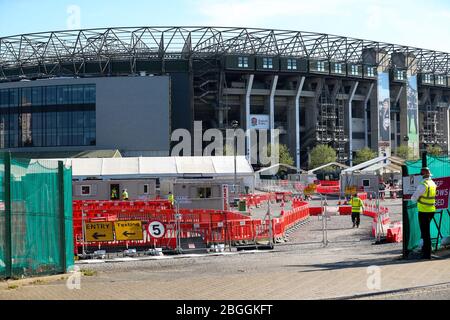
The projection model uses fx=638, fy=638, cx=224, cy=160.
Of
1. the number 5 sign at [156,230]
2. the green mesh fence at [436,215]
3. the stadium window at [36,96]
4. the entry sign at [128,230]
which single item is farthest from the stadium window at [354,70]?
the green mesh fence at [436,215]

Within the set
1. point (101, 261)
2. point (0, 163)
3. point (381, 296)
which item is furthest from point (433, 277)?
point (101, 261)

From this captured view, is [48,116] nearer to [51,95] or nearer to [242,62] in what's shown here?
[51,95]

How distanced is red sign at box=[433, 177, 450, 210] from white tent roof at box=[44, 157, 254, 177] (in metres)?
40.9

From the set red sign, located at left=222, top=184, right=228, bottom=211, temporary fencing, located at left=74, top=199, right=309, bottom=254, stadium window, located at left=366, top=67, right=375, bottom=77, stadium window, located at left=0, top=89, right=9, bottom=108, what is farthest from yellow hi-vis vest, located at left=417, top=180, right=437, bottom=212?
stadium window, located at left=366, top=67, right=375, bottom=77

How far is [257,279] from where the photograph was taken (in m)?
11.1

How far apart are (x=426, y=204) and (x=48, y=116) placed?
8475cm

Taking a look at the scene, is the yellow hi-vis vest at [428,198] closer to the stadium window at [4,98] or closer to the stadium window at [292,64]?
the stadium window at [292,64]

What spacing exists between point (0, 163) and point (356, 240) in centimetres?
1417

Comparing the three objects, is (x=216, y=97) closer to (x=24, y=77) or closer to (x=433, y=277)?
(x=24, y=77)

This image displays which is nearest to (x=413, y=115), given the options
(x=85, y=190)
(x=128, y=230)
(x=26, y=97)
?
(x=26, y=97)

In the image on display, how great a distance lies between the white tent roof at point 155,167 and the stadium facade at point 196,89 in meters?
31.2

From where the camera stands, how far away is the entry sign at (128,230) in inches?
781

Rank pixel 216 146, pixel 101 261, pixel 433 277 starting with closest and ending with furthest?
pixel 433 277, pixel 101 261, pixel 216 146
